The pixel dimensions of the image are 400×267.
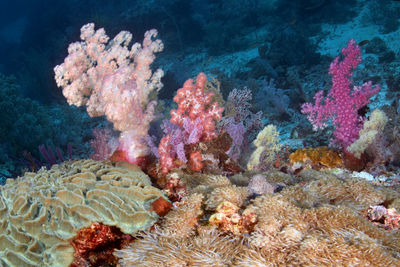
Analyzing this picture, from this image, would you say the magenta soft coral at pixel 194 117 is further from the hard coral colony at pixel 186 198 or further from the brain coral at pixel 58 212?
the brain coral at pixel 58 212

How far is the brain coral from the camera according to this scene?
2127 mm

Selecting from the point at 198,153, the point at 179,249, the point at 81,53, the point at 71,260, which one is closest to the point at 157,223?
the point at 179,249

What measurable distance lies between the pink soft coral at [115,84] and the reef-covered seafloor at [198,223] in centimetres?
110

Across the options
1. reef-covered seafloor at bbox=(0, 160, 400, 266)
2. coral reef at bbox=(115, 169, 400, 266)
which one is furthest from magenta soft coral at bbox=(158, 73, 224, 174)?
coral reef at bbox=(115, 169, 400, 266)

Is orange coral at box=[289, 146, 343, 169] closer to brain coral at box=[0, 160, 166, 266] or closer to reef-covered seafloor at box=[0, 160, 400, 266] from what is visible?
reef-covered seafloor at box=[0, 160, 400, 266]

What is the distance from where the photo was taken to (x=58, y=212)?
229cm

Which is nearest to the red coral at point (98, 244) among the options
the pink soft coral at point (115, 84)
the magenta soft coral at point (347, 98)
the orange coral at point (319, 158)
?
the pink soft coral at point (115, 84)

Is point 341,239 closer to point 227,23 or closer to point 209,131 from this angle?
point 209,131

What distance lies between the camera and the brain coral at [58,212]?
2127mm

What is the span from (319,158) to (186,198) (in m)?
2.73

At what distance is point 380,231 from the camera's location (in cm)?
188

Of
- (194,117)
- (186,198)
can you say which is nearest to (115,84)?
(194,117)

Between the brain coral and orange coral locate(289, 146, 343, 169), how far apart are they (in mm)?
2628

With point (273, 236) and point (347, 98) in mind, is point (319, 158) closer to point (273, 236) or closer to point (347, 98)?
point (347, 98)
